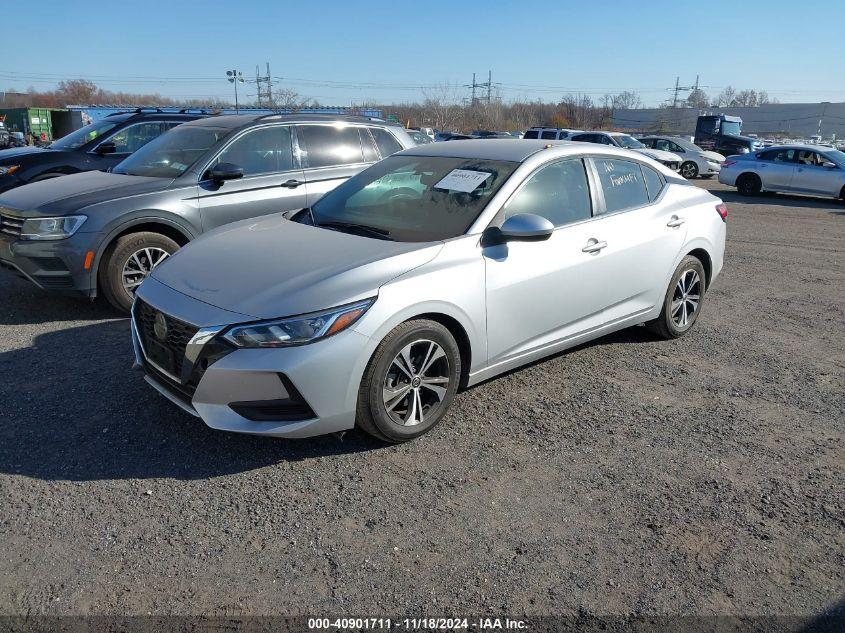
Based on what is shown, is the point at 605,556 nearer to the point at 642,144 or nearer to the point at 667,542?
the point at 667,542

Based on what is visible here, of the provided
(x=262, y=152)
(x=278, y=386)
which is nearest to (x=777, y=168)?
(x=262, y=152)

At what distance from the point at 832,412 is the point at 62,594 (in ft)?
14.9

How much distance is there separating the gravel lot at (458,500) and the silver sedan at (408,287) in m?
0.34

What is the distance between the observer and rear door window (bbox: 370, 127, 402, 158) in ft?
24.9

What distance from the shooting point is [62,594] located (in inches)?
103

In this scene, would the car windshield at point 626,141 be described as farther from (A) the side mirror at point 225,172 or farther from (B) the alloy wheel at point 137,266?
(B) the alloy wheel at point 137,266

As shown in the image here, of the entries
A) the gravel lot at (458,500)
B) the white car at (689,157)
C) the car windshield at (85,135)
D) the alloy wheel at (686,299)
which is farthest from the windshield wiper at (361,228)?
the white car at (689,157)

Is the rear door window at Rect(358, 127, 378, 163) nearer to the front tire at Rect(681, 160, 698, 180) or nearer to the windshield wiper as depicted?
the windshield wiper

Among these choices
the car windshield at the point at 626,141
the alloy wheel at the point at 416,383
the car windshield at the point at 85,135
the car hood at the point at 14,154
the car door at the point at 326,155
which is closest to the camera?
the alloy wheel at the point at 416,383

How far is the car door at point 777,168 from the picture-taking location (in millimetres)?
18062

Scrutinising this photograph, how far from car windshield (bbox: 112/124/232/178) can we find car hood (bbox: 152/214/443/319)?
2567 millimetres

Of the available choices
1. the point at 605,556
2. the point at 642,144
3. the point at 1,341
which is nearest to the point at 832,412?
the point at 605,556

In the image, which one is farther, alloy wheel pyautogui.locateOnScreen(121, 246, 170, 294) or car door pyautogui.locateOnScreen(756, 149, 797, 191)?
car door pyautogui.locateOnScreen(756, 149, 797, 191)

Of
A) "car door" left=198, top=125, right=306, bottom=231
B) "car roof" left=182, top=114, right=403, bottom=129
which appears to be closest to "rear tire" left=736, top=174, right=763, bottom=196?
"car roof" left=182, top=114, right=403, bottom=129
